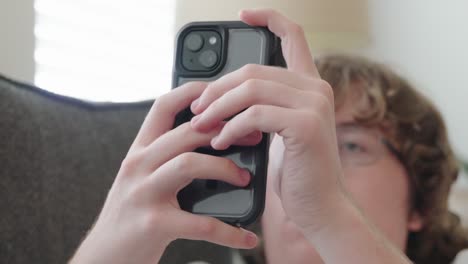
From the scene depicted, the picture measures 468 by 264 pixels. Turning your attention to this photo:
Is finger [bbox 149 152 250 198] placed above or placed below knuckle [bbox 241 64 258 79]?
below

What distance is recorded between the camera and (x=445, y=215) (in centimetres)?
97

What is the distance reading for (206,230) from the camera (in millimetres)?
449

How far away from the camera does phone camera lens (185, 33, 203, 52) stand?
521 millimetres

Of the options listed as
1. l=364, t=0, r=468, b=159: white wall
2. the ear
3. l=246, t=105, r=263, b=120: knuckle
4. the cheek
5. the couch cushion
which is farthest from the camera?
l=364, t=0, r=468, b=159: white wall

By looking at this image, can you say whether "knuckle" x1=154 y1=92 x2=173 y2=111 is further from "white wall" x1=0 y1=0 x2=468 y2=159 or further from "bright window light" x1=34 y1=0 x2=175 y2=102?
"white wall" x1=0 y1=0 x2=468 y2=159

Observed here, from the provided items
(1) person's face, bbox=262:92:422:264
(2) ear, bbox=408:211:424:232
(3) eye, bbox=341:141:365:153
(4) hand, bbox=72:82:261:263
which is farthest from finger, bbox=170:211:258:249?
(2) ear, bbox=408:211:424:232

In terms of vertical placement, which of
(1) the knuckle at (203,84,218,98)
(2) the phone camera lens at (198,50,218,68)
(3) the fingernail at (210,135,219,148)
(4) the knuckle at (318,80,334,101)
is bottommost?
(3) the fingernail at (210,135,219,148)

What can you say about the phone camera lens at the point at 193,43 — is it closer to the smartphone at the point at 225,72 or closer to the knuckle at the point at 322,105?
the smartphone at the point at 225,72

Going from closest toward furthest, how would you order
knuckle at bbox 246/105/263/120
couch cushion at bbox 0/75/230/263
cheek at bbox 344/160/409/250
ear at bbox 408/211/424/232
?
knuckle at bbox 246/105/263/120 < couch cushion at bbox 0/75/230/263 < cheek at bbox 344/160/409/250 < ear at bbox 408/211/424/232

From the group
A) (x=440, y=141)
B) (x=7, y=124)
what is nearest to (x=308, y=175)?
(x=7, y=124)

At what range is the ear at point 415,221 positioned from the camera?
3.05 ft

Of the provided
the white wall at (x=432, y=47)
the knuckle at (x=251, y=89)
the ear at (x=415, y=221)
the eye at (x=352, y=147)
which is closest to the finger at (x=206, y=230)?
the knuckle at (x=251, y=89)

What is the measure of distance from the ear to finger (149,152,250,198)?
0.56 metres

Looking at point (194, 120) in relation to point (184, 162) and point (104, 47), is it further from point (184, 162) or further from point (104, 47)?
point (104, 47)
